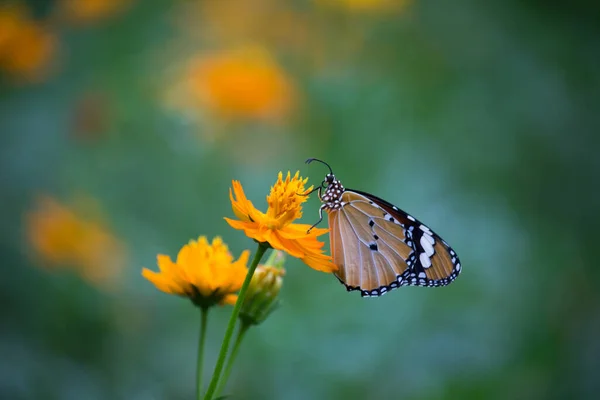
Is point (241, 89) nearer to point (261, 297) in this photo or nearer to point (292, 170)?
point (292, 170)

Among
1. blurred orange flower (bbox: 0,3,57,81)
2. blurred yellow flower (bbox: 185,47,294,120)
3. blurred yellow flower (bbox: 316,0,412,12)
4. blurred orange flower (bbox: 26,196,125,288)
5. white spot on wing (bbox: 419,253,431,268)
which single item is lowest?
white spot on wing (bbox: 419,253,431,268)

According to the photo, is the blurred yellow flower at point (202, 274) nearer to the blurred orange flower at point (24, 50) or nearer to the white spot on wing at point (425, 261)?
the white spot on wing at point (425, 261)

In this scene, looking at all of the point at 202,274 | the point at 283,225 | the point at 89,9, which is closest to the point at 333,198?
the point at 283,225

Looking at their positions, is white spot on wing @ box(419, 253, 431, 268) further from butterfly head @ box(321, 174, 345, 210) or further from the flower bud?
the flower bud

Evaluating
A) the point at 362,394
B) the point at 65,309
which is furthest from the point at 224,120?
the point at 362,394

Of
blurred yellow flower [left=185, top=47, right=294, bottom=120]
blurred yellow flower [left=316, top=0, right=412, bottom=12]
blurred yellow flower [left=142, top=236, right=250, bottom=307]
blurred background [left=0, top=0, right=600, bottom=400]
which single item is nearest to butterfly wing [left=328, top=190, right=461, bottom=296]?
blurred yellow flower [left=142, top=236, right=250, bottom=307]

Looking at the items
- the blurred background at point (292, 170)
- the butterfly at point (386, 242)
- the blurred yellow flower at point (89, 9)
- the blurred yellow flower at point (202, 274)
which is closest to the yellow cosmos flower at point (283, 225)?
the blurred yellow flower at point (202, 274)
